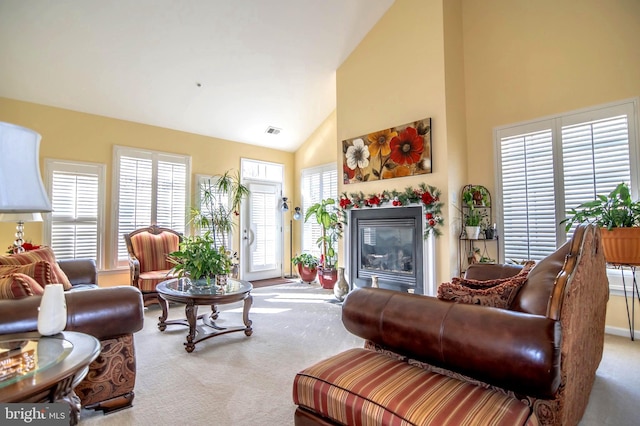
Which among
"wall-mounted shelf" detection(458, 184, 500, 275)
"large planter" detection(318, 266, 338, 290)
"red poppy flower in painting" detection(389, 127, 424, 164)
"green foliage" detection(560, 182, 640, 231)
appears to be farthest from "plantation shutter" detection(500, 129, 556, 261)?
"large planter" detection(318, 266, 338, 290)

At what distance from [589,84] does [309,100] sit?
366cm

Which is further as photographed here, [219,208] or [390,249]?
[219,208]

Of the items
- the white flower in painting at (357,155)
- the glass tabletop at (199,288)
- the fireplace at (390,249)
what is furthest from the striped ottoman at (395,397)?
the white flower in painting at (357,155)

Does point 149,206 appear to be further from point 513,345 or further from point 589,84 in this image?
point 589,84

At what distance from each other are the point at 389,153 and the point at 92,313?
3.54 meters

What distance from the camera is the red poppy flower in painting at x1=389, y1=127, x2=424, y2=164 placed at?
12.9 ft

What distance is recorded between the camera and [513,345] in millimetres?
1132

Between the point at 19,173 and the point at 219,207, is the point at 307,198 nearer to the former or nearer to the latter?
the point at 219,207

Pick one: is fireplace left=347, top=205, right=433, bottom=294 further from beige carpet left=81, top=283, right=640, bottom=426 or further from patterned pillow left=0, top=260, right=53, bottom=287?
A: patterned pillow left=0, top=260, right=53, bottom=287

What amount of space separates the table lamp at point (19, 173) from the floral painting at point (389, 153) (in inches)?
142

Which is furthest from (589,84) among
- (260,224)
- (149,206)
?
(149,206)

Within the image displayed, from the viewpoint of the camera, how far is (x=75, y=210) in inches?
172

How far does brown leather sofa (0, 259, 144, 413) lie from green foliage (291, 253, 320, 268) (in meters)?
4.00

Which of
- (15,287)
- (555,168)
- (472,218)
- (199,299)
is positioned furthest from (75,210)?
(555,168)
